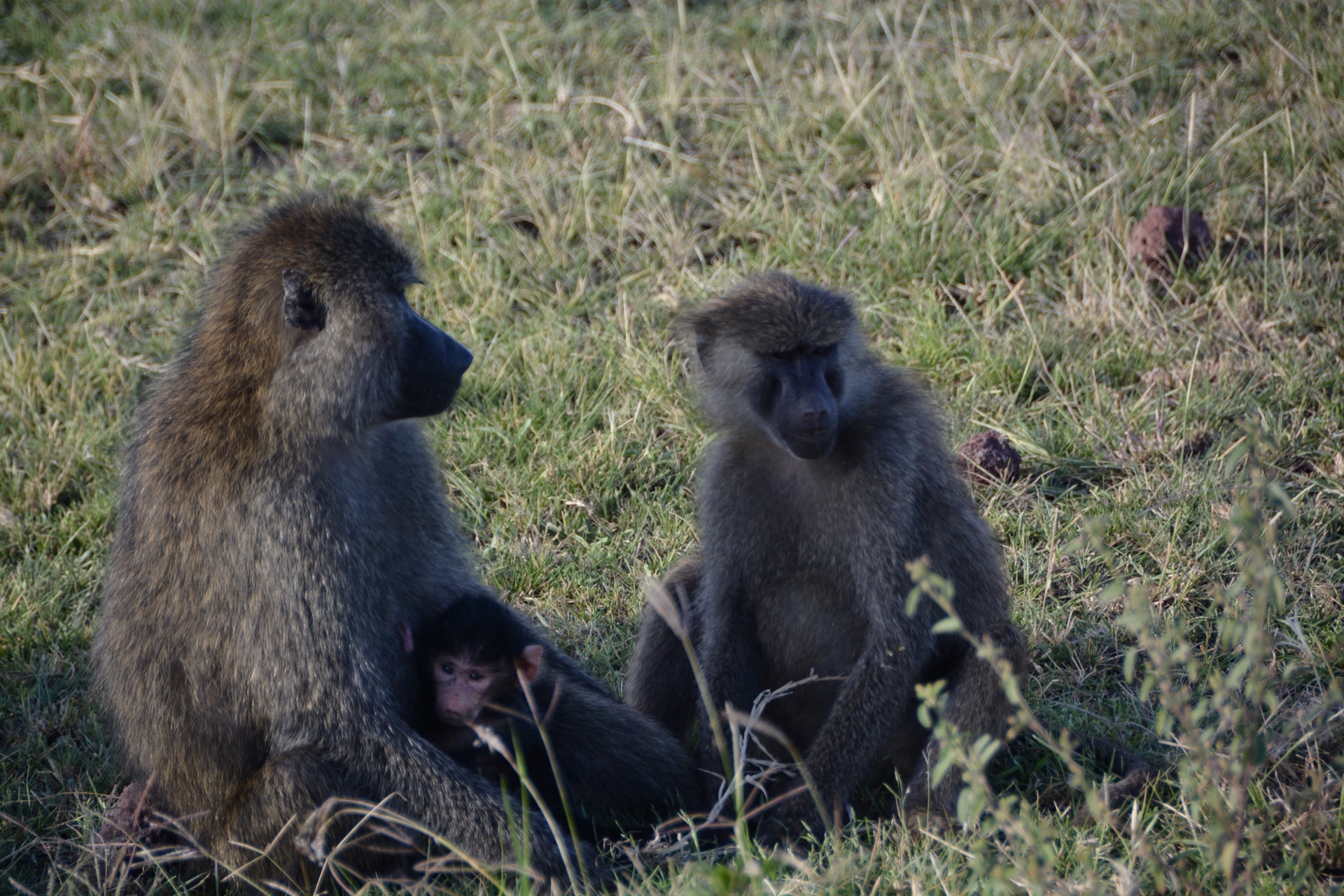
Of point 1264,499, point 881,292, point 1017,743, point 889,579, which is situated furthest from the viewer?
point 881,292

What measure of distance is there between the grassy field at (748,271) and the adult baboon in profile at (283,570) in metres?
0.40

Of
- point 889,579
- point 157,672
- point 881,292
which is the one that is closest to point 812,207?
point 881,292

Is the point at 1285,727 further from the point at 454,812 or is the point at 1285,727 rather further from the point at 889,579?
the point at 454,812

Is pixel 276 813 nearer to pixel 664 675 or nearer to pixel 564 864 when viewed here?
pixel 564 864

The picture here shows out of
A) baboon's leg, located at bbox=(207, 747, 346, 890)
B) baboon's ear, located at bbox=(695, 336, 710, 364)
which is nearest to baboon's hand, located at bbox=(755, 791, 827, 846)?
baboon's leg, located at bbox=(207, 747, 346, 890)

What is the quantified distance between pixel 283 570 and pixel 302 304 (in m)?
0.59

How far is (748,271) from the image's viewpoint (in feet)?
16.2

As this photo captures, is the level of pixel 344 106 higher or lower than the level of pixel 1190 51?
lower

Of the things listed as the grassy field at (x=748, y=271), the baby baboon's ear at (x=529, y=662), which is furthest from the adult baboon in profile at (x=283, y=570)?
the grassy field at (x=748, y=271)

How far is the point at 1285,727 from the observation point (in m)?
2.80

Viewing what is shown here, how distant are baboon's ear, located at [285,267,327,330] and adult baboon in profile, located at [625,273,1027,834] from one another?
1.01 m

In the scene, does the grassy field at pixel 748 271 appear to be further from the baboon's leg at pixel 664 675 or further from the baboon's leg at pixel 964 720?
the baboon's leg at pixel 664 675

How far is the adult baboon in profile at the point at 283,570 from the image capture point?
2729 millimetres

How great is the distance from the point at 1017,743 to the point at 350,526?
1.77 meters
